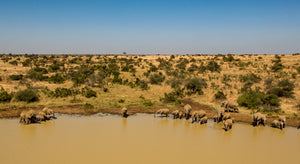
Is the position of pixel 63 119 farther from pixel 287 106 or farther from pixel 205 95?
A: pixel 287 106

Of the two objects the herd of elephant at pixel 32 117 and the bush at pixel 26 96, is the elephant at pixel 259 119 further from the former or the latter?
the bush at pixel 26 96

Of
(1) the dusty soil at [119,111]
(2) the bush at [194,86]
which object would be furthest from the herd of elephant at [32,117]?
(2) the bush at [194,86]

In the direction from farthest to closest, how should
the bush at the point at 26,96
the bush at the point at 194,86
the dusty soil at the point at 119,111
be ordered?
the bush at the point at 194,86 < the bush at the point at 26,96 < the dusty soil at the point at 119,111

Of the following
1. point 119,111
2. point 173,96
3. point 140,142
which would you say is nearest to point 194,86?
point 173,96

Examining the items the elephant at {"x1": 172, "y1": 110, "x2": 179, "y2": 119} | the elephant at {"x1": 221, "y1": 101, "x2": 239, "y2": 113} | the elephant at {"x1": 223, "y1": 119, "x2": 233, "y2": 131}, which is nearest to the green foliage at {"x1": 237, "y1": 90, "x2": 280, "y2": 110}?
the elephant at {"x1": 221, "y1": 101, "x2": 239, "y2": 113}

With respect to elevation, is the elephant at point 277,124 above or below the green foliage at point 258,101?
below

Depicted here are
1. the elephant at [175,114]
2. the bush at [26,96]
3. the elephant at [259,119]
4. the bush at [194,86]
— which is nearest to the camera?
the elephant at [259,119]

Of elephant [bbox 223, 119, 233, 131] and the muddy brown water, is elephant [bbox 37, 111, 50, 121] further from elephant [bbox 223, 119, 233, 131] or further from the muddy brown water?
elephant [bbox 223, 119, 233, 131]

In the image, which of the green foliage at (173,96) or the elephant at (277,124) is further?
the green foliage at (173,96)

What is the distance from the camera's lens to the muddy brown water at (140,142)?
998cm

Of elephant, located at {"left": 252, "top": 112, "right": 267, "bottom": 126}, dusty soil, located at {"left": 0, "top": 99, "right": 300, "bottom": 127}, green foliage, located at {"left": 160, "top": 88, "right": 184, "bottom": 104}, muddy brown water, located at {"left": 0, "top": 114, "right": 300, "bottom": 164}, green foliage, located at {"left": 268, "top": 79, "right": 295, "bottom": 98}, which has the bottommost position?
muddy brown water, located at {"left": 0, "top": 114, "right": 300, "bottom": 164}

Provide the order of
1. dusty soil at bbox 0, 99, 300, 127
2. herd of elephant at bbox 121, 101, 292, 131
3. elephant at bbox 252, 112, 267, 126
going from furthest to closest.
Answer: dusty soil at bbox 0, 99, 300, 127 → elephant at bbox 252, 112, 267, 126 → herd of elephant at bbox 121, 101, 292, 131

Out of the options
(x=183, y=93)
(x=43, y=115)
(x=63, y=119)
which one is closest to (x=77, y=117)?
(x=63, y=119)

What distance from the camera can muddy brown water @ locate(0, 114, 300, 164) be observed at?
9.98m
